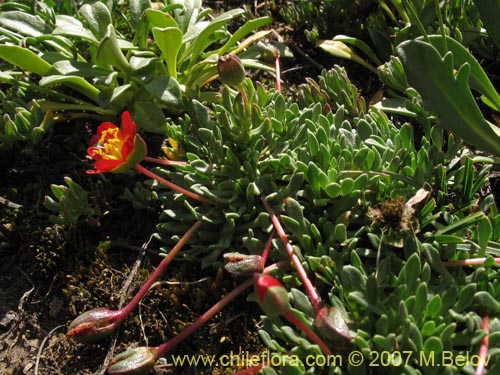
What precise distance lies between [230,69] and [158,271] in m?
0.78

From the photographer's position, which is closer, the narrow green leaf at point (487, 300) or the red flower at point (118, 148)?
the narrow green leaf at point (487, 300)

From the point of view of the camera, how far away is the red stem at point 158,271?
2027 mm

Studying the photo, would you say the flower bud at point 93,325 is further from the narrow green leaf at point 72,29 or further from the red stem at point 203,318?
the narrow green leaf at point 72,29

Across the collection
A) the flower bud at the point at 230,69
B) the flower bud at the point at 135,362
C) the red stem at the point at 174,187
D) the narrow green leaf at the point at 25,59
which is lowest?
the flower bud at the point at 135,362

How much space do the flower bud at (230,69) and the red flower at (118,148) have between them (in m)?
0.39

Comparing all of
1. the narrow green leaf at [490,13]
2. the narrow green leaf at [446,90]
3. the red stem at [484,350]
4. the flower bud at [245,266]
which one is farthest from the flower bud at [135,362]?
the narrow green leaf at [490,13]

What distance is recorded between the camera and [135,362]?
1.84m

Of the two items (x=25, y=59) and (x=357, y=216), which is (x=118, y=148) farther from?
(x=357, y=216)

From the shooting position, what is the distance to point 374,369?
1.79 m

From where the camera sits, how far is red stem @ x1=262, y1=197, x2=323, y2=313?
182cm

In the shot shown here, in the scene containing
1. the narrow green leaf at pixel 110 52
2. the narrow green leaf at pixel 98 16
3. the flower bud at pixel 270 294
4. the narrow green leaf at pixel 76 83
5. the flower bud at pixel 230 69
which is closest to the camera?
the flower bud at pixel 270 294

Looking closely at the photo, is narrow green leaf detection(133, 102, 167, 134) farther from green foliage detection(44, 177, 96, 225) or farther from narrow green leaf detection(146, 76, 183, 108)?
green foliage detection(44, 177, 96, 225)

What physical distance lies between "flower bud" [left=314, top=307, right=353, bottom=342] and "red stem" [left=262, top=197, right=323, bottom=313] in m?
0.08

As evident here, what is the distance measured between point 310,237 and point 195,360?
591 millimetres
